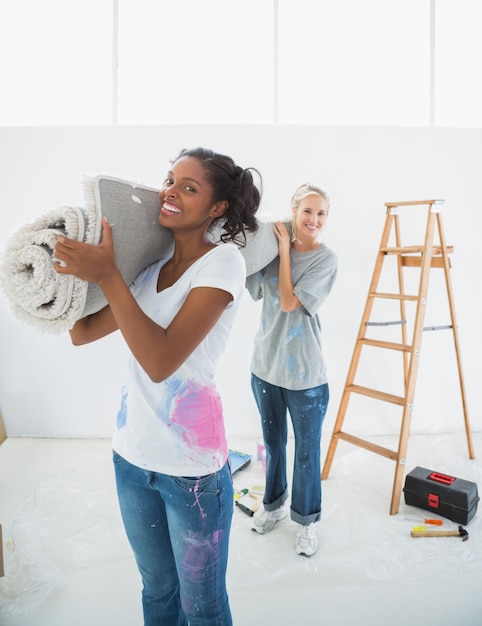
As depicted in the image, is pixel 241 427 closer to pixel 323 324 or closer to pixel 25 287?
pixel 323 324

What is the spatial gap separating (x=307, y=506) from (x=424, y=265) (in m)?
1.25

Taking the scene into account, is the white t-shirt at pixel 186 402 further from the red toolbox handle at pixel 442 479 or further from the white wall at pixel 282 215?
the white wall at pixel 282 215

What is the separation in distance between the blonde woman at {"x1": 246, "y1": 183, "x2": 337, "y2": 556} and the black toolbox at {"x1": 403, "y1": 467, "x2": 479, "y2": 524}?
23.3 inches

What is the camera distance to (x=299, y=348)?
1734 mm

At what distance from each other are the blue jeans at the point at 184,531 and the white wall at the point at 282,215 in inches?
79.4

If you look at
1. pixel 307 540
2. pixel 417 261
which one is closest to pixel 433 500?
pixel 307 540

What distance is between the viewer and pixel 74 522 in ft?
6.43

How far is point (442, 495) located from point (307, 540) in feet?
2.29

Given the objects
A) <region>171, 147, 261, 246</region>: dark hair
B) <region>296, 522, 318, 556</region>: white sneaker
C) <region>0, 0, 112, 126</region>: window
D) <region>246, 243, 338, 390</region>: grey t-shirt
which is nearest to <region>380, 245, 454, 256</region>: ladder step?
<region>246, 243, 338, 390</region>: grey t-shirt

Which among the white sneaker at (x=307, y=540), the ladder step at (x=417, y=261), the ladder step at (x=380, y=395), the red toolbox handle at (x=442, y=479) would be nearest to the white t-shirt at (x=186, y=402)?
the white sneaker at (x=307, y=540)

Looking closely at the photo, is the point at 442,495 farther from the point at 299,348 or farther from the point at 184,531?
the point at 184,531

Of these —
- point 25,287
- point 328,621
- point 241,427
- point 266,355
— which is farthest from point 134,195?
point 241,427

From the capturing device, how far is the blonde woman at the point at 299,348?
5.62 ft

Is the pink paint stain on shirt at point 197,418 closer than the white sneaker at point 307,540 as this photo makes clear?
Yes
